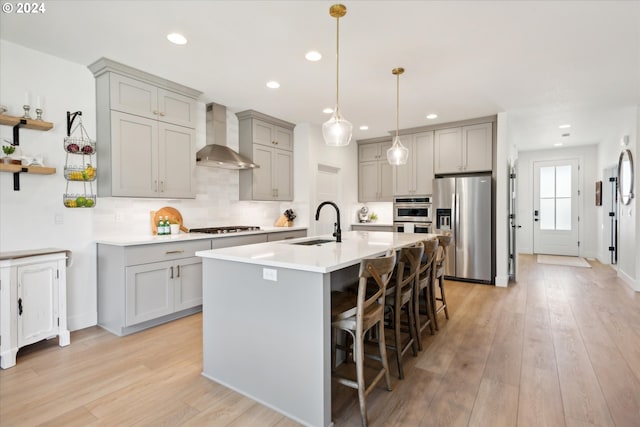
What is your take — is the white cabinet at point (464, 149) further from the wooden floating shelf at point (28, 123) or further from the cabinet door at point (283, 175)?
the wooden floating shelf at point (28, 123)

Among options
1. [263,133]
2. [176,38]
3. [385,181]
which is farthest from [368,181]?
[176,38]

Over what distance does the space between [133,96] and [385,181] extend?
4549mm

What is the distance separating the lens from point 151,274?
124 inches

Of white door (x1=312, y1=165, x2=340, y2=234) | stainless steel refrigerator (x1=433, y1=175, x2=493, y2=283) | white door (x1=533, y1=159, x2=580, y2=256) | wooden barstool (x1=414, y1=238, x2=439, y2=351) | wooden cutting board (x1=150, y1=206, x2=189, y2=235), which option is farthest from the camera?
white door (x1=533, y1=159, x2=580, y2=256)

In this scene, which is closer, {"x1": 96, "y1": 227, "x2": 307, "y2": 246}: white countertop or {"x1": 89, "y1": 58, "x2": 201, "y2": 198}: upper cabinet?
{"x1": 96, "y1": 227, "x2": 307, "y2": 246}: white countertop

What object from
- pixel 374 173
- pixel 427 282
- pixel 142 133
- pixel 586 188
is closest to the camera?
pixel 427 282

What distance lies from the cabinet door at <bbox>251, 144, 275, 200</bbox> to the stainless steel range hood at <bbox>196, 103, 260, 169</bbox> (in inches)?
8.9

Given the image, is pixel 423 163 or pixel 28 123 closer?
pixel 28 123

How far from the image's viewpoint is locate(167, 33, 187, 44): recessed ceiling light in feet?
8.57

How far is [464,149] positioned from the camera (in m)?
5.20

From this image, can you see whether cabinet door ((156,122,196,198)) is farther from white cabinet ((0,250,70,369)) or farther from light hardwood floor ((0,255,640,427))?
light hardwood floor ((0,255,640,427))

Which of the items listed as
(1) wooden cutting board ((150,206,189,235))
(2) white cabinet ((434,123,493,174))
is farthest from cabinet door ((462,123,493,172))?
(1) wooden cutting board ((150,206,189,235))

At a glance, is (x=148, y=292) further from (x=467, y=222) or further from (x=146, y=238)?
(x=467, y=222)

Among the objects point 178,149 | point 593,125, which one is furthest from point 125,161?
point 593,125
